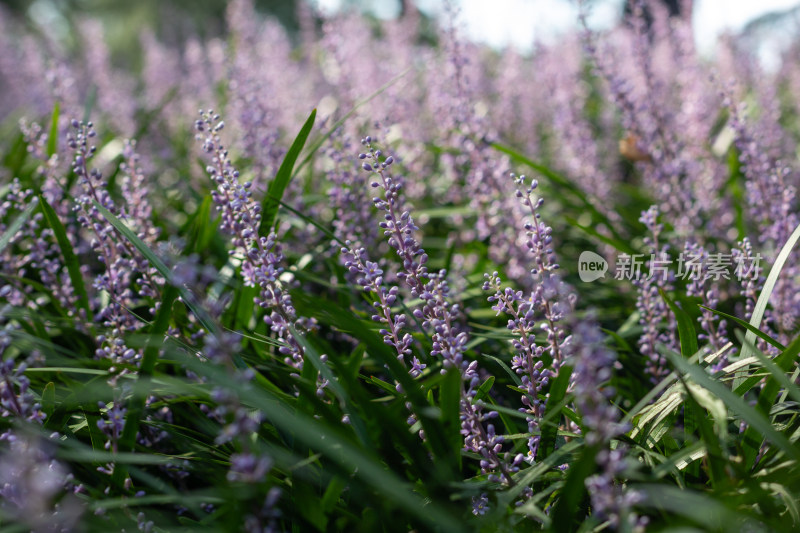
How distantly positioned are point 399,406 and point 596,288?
2.72 meters

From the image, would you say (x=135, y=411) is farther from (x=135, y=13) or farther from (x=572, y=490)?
(x=135, y=13)

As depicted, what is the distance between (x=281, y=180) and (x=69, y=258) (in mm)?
1213

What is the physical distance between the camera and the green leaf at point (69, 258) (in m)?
3.15

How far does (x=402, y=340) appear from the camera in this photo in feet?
7.98

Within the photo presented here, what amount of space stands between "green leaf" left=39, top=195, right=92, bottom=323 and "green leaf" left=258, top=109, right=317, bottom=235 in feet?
3.33

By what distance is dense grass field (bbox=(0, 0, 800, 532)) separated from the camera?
1.95 metres

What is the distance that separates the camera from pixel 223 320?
323 centimetres

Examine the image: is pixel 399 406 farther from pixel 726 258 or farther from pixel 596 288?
pixel 726 258

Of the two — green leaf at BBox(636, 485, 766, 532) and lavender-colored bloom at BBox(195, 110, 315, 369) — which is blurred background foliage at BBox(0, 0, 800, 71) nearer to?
lavender-colored bloom at BBox(195, 110, 315, 369)

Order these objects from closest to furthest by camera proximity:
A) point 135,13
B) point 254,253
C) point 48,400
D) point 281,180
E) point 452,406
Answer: point 452,406 < point 254,253 < point 48,400 < point 281,180 < point 135,13

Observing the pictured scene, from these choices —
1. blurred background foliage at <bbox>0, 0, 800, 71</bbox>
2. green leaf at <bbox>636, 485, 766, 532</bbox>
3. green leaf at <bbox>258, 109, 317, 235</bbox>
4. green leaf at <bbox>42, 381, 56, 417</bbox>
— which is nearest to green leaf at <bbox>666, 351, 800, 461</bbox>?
green leaf at <bbox>636, 485, 766, 532</bbox>

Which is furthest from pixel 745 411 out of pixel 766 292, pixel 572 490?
pixel 766 292

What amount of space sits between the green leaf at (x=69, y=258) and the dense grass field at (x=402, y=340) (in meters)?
0.02

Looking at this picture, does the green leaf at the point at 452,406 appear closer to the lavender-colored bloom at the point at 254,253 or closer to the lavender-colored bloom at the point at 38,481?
the lavender-colored bloom at the point at 254,253
